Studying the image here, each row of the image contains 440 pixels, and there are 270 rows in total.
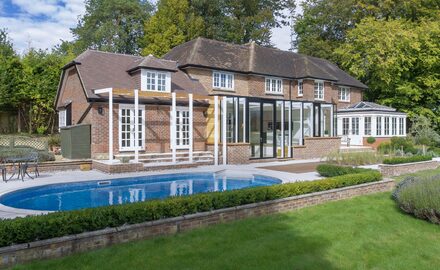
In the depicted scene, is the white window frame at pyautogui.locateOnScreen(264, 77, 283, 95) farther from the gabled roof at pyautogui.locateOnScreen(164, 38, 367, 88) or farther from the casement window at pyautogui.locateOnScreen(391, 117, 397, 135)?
the casement window at pyautogui.locateOnScreen(391, 117, 397, 135)

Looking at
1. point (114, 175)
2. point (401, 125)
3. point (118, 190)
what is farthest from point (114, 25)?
point (118, 190)

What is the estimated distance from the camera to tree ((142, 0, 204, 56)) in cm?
3466

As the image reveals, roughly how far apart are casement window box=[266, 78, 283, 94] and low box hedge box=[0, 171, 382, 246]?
62.8ft

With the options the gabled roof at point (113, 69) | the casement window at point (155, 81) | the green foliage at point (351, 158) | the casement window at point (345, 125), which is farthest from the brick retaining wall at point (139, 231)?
the casement window at point (345, 125)

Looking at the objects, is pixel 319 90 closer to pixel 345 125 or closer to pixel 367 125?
pixel 345 125

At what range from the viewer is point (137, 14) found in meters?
40.9

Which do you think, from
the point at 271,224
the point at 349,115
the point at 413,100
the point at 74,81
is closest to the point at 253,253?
the point at 271,224

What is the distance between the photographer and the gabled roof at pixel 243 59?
24641mm

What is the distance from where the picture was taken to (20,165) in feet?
42.0

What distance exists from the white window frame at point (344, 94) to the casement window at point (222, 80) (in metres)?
12.0

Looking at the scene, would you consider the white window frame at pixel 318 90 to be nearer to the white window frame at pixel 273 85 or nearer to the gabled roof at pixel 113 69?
the white window frame at pixel 273 85

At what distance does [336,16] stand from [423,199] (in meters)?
34.9

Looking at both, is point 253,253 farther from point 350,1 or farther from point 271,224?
point 350,1

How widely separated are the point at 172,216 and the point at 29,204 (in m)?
5.28
